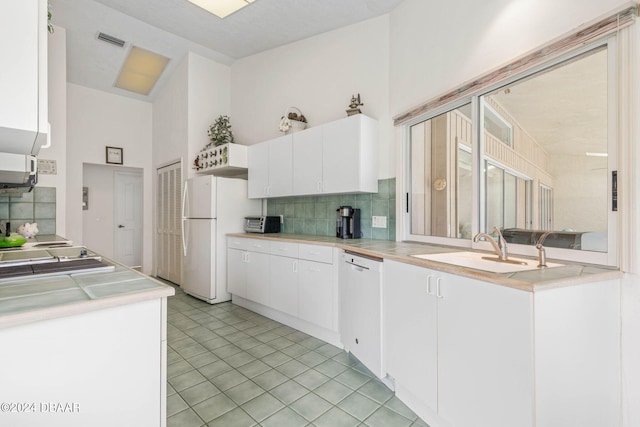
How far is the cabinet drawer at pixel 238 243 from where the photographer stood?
3569 mm

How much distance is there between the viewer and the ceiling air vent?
375cm

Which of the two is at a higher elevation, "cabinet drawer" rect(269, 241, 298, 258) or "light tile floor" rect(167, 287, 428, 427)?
"cabinet drawer" rect(269, 241, 298, 258)

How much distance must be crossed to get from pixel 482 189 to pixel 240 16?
3.04 metres

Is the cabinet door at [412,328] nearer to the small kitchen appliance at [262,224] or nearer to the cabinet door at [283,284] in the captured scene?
the cabinet door at [283,284]

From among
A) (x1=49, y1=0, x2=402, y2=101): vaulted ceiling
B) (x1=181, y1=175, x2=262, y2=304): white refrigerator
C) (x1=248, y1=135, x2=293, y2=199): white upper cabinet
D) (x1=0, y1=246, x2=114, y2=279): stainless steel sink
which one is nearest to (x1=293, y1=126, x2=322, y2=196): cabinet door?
(x1=248, y1=135, x2=293, y2=199): white upper cabinet

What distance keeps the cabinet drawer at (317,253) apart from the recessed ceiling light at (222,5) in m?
2.51

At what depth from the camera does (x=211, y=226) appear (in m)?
3.77

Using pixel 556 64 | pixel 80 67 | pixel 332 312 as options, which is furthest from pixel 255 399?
pixel 80 67

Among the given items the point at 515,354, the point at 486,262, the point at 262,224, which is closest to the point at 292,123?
the point at 262,224

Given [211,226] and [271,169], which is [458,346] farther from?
[211,226]

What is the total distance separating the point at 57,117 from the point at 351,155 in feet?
11.1

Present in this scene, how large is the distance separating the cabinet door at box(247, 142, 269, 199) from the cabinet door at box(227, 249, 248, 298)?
2.47 feet

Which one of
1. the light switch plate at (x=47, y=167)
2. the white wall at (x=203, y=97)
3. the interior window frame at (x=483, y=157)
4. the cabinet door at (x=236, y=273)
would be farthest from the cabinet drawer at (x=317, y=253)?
the light switch plate at (x=47, y=167)

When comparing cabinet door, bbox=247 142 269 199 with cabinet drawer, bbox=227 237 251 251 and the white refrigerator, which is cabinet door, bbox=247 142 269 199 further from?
cabinet drawer, bbox=227 237 251 251
